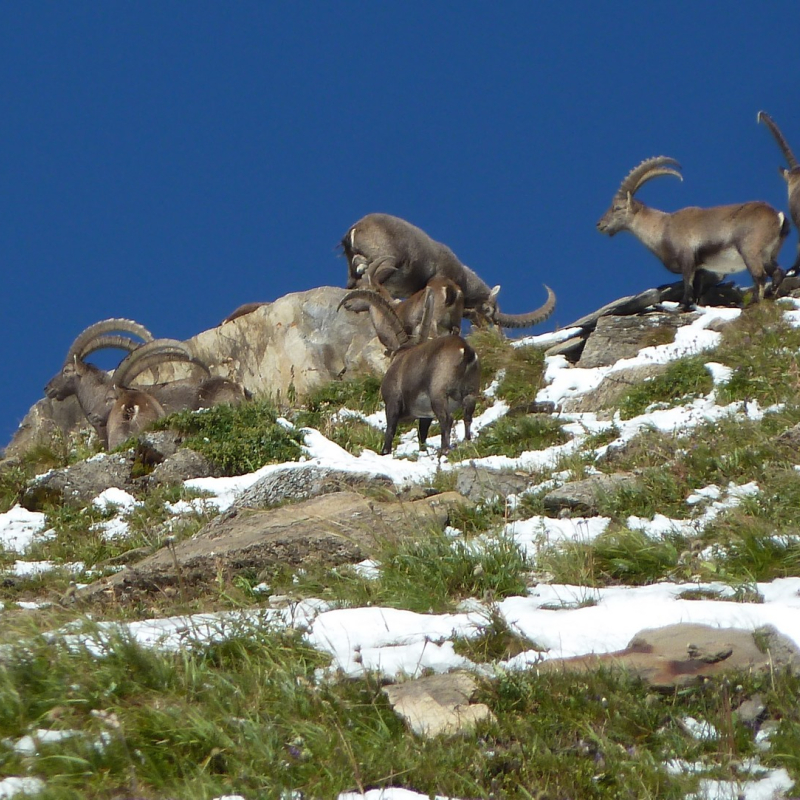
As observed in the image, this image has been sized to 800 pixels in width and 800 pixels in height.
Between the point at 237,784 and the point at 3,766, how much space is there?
0.87m

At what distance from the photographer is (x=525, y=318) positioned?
21.5m

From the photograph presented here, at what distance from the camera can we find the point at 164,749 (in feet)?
13.1

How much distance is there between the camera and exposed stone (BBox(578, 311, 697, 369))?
15.4m

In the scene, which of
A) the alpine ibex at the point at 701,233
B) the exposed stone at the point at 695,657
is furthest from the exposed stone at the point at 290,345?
the exposed stone at the point at 695,657

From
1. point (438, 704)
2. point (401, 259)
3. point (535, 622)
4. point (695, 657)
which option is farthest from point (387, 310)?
point (438, 704)

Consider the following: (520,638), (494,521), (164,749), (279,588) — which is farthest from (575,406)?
(164,749)

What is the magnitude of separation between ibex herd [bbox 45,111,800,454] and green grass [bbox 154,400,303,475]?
4.10 feet

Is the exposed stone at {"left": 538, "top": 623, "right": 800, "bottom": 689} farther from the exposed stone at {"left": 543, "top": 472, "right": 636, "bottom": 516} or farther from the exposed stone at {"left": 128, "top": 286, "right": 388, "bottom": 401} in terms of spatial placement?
the exposed stone at {"left": 128, "top": 286, "right": 388, "bottom": 401}

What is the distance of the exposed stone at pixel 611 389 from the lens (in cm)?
1355

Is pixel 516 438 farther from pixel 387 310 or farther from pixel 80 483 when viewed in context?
pixel 80 483

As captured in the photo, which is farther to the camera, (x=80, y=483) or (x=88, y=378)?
(x=88, y=378)

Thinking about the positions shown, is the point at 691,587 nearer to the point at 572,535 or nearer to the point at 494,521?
the point at 572,535

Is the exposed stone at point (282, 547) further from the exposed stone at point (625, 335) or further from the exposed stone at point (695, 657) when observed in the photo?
the exposed stone at point (625, 335)

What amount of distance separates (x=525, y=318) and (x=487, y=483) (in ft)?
44.6
